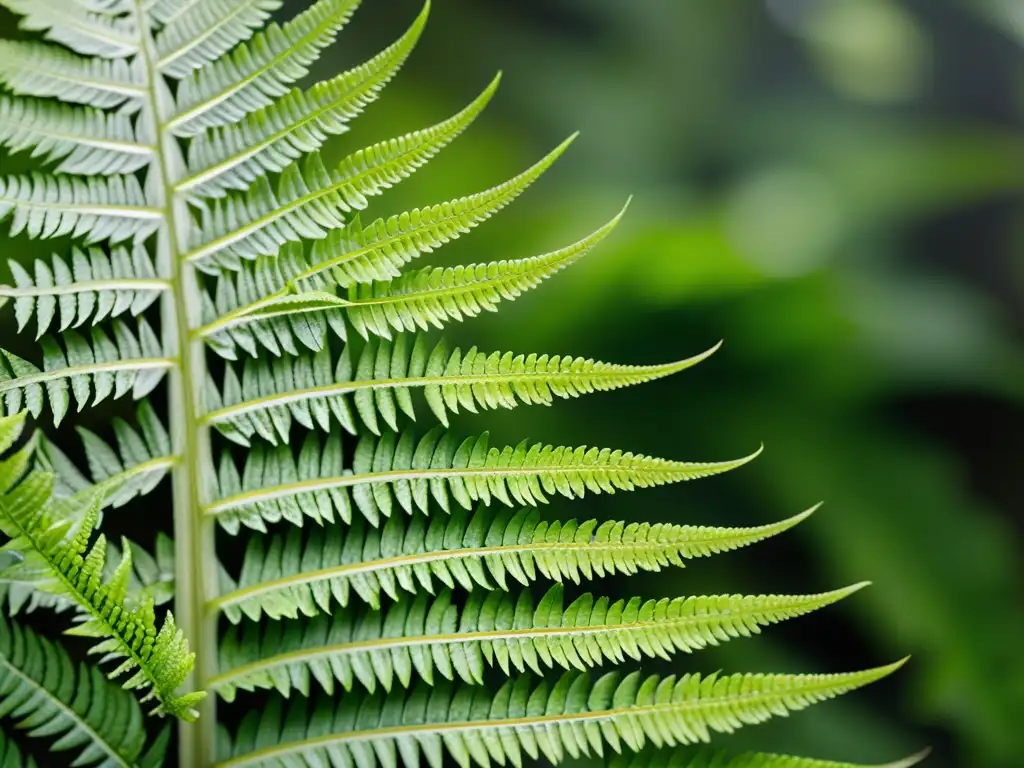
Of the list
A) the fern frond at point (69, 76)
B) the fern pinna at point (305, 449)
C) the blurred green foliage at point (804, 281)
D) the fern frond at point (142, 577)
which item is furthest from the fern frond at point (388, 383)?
the blurred green foliage at point (804, 281)

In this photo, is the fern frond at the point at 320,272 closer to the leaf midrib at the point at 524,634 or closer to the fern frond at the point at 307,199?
the fern frond at the point at 307,199

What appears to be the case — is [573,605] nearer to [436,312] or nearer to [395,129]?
[436,312]

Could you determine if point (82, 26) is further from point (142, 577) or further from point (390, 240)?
point (142, 577)

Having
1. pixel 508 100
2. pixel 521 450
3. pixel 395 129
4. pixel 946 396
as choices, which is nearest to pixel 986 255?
pixel 946 396

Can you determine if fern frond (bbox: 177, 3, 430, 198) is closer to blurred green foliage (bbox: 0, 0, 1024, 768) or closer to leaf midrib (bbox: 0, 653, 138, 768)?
leaf midrib (bbox: 0, 653, 138, 768)

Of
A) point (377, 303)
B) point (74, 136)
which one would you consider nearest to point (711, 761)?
point (377, 303)
